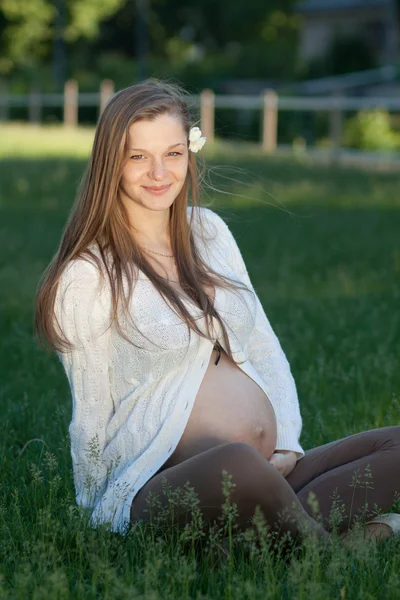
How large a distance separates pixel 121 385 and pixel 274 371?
0.59 metres

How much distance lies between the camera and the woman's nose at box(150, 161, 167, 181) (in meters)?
3.76

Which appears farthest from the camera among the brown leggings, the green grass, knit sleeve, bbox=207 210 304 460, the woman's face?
knit sleeve, bbox=207 210 304 460

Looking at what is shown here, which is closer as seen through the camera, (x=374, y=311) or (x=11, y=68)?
(x=374, y=311)

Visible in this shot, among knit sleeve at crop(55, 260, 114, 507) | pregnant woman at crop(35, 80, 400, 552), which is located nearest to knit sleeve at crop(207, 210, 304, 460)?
pregnant woman at crop(35, 80, 400, 552)

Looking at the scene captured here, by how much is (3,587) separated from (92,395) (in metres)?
0.73

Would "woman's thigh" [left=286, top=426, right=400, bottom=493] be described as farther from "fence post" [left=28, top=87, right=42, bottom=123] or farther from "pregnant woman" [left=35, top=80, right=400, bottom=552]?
"fence post" [left=28, top=87, right=42, bottom=123]

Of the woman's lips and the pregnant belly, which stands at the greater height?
the woman's lips

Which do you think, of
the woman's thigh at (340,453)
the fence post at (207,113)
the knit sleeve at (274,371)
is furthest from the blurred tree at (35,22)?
the woman's thigh at (340,453)

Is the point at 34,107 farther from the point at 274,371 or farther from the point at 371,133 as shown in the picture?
the point at 274,371

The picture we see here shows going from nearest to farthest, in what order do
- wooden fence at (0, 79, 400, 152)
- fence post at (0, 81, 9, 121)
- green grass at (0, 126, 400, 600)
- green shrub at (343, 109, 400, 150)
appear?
green grass at (0, 126, 400, 600) < wooden fence at (0, 79, 400, 152) < green shrub at (343, 109, 400, 150) < fence post at (0, 81, 9, 121)

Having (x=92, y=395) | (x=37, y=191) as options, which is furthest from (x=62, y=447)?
(x=37, y=191)

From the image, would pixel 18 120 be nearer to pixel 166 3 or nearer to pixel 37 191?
pixel 166 3

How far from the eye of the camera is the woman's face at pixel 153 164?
12.3 feet

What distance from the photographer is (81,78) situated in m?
48.9
